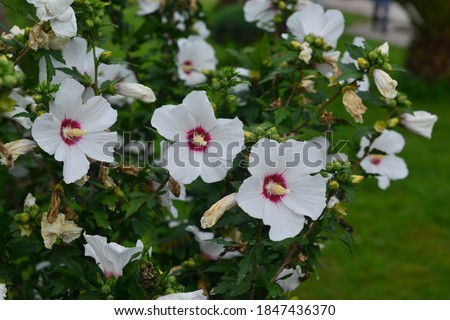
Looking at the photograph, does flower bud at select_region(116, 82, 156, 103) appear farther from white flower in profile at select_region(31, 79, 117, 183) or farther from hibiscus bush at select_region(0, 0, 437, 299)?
white flower in profile at select_region(31, 79, 117, 183)

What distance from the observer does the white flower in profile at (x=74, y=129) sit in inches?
67.0

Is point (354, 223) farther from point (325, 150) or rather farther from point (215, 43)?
point (215, 43)

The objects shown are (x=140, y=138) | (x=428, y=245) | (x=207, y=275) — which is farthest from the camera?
(x=428, y=245)

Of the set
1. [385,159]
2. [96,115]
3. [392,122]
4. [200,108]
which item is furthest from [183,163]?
[385,159]

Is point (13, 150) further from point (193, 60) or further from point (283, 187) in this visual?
point (193, 60)

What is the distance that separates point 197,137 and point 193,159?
0.06m

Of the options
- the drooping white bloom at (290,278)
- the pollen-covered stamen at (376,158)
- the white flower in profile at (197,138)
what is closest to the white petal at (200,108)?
the white flower in profile at (197,138)

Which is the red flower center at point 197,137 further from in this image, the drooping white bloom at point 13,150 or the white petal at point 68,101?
the drooping white bloom at point 13,150

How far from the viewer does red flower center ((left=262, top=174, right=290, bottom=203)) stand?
170 cm

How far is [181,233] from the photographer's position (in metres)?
2.44

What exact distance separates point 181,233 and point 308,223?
0.66 m

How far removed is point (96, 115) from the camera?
5.77ft

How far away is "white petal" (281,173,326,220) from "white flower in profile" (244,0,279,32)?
106 cm

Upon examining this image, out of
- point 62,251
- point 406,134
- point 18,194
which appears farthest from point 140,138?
point 406,134
